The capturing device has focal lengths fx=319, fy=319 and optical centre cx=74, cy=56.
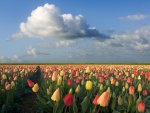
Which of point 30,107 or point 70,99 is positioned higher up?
point 70,99

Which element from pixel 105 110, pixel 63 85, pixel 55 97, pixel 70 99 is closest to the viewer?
pixel 70 99

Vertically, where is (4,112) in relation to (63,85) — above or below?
below

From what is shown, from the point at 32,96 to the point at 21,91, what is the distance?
0.48m

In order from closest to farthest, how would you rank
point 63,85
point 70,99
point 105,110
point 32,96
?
point 70,99
point 105,110
point 63,85
point 32,96

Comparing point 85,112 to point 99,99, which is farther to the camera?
point 85,112

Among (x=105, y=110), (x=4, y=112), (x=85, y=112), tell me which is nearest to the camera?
(x=85, y=112)

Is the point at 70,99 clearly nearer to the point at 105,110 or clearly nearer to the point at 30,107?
the point at 105,110

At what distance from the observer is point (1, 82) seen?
34.9 feet

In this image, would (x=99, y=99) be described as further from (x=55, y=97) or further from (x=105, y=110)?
(x=105, y=110)

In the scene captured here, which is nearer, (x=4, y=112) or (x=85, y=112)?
(x=85, y=112)

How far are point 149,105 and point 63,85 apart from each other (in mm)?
2443

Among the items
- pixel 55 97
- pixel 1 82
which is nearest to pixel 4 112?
pixel 1 82

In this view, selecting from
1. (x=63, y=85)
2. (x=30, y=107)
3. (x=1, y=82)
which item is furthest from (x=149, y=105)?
(x=1, y=82)

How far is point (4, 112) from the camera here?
8406mm
